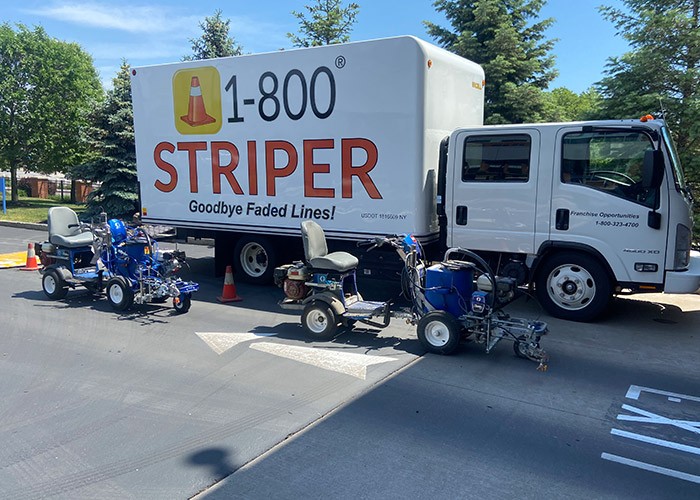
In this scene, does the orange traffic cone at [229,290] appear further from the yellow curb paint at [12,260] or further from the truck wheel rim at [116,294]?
the yellow curb paint at [12,260]

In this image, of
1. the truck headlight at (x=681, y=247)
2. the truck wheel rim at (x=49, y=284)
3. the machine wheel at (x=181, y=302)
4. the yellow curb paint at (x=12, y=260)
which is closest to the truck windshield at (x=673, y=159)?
the truck headlight at (x=681, y=247)

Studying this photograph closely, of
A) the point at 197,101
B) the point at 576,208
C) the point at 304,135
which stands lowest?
the point at 576,208

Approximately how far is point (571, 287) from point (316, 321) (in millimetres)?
3561

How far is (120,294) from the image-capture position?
7.86 m

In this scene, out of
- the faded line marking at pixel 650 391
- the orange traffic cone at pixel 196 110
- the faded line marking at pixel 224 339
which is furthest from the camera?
the orange traffic cone at pixel 196 110

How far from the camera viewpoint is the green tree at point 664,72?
10.3 metres

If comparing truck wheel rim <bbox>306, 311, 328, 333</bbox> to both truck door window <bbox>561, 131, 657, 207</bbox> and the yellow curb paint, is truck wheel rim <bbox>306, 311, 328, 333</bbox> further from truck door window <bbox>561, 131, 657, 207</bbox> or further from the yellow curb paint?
the yellow curb paint

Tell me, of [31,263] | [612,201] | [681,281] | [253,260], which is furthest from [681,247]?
[31,263]

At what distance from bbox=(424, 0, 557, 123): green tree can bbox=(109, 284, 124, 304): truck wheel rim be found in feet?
36.2

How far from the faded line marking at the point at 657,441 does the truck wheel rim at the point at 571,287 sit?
333 centimetres

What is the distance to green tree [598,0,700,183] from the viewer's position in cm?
1030

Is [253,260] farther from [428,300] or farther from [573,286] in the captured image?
[573,286]

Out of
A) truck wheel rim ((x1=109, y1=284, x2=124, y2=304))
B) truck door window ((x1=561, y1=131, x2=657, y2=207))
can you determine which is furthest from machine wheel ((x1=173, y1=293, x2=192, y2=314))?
truck door window ((x1=561, y1=131, x2=657, y2=207))

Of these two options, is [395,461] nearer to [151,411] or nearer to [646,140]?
[151,411]
